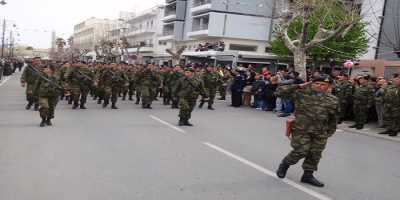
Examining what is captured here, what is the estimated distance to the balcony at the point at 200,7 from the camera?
2131 inches

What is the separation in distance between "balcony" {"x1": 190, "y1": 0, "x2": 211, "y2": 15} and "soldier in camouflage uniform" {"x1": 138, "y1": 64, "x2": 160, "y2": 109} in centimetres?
3607

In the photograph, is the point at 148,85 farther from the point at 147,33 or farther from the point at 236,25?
the point at 147,33

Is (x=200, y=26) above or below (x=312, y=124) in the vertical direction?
above

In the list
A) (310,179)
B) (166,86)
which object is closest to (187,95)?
(310,179)

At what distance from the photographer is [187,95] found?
43.1 ft

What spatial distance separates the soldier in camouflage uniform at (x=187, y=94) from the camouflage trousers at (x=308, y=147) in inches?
246

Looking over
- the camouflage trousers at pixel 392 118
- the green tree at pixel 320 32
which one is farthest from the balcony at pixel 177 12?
the camouflage trousers at pixel 392 118

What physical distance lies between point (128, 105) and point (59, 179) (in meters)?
12.1

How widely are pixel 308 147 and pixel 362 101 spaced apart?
8.36 meters

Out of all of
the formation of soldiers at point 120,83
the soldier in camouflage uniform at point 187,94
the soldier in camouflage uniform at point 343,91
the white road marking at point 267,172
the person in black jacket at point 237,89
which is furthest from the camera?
the person in black jacket at point 237,89

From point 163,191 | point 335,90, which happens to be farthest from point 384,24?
point 163,191

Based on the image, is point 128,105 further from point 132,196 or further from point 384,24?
point 384,24

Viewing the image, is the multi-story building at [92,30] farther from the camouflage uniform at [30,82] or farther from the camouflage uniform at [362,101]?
the camouflage uniform at [362,101]

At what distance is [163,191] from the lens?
6129 mm
